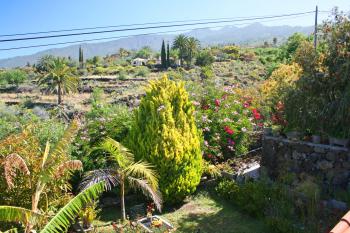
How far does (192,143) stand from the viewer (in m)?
8.08

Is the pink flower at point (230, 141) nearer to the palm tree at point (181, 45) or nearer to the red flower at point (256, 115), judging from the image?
the red flower at point (256, 115)

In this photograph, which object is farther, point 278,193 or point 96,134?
point 96,134

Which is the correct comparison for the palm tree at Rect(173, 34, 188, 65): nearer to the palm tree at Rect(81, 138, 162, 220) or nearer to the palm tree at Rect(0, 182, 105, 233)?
the palm tree at Rect(81, 138, 162, 220)

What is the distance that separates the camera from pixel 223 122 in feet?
32.8

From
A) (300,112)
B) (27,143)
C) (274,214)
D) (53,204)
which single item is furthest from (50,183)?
(300,112)

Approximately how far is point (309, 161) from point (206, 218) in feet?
8.60

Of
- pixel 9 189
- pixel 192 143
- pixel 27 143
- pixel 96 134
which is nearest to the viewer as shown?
pixel 9 189

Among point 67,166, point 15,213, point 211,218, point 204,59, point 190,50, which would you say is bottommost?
point 211,218

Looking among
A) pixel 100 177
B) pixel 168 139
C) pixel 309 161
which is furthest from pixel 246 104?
pixel 100 177

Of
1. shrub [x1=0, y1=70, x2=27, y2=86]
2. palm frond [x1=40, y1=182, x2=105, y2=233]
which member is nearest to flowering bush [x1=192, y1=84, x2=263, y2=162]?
palm frond [x1=40, y1=182, x2=105, y2=233]

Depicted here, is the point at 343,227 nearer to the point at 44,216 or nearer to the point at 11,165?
the point at 44,216

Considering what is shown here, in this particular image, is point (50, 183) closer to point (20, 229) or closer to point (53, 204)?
point (53, 204)

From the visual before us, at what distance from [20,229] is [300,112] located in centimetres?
605

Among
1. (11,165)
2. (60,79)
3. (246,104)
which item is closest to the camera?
(11,165)
